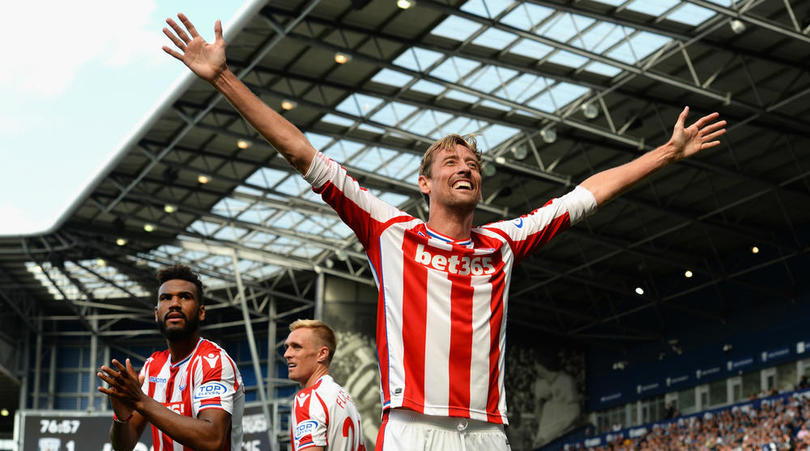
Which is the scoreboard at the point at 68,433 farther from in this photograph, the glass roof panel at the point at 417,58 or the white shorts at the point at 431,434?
the white shorts at the point at 431,434

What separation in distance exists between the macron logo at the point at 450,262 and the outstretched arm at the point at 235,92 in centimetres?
63

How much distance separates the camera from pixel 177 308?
671cm

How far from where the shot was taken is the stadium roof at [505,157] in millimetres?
26406

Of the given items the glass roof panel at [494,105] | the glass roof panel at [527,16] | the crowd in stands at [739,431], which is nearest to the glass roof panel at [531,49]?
the glass roof panel at [527,16]

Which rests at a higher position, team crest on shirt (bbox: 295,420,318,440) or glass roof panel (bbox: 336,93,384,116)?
glass roof panel (bbox: 336,93,384,116)

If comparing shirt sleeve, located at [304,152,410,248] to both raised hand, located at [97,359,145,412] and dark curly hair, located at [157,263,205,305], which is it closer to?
raised hand, located at [97,359,145,412]

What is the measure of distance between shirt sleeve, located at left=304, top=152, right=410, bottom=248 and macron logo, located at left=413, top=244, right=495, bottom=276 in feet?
0.60

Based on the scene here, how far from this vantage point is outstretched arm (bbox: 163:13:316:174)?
4.69m

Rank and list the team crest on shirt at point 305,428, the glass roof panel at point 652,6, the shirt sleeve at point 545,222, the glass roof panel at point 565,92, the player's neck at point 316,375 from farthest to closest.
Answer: the glass roof panel at point 565,92
the glass roof panel at point 652,6
the player's neck at point 316,375
the team crest on shirt at point 305,428
the shirt sleeve at point 545,222

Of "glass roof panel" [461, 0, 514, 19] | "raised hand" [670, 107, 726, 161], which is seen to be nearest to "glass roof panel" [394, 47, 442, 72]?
"glass roof panel" [461, 0, 514, 19]

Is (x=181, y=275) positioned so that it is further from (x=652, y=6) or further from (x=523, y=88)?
(x=523, y=88)

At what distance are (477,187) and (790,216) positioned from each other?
3516 cm

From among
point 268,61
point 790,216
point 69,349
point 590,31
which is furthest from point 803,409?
point 69,349

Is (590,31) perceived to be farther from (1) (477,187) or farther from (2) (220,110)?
(1) (477,187)
